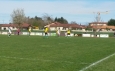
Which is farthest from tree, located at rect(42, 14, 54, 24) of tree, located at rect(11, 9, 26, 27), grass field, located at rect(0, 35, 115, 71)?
grass field, located at rect(0, 35, 115, 71)

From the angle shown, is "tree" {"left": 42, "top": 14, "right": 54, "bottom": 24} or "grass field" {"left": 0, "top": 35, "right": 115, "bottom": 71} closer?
"grass field" {"left": 0, "top": 35, "right": 115, "bottom": 71}

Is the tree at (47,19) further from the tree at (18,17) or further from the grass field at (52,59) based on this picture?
the grass field at (52,59)

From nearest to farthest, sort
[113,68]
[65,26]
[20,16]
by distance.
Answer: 1. [113,68]
2. [20,16]
3. [65,26]

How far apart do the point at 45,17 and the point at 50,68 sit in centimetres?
15416

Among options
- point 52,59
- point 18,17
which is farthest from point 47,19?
point 52,59

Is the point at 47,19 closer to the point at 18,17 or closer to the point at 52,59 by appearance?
the point at 18,17

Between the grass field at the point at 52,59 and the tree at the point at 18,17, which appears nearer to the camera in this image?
the grass field at the point at 52,59

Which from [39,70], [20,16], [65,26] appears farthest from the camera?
[65,26]

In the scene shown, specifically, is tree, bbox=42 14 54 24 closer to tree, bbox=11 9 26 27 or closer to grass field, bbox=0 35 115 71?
tree, bbox=11 9 26 27

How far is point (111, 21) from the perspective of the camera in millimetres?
156000

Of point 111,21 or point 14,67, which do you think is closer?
point 14,67

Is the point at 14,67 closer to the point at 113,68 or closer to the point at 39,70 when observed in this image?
the point at 39,70

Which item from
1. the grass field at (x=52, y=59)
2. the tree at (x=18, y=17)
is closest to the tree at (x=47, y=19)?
the tree at (x=18, y=17)

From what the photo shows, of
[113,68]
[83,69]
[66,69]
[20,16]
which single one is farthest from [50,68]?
[20,16]
